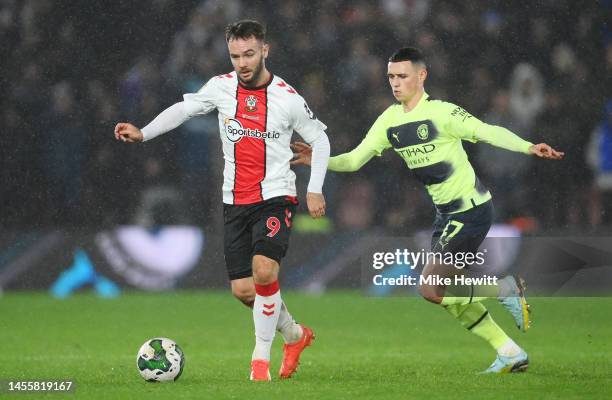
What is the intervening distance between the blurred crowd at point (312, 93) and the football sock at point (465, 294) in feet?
16.3

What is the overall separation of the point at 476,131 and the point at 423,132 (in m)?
0.32

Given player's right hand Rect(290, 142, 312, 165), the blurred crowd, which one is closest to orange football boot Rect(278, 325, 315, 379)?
player's right hand Rect(290, 142, 312, 165)

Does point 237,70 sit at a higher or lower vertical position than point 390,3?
lower

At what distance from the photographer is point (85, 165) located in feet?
44.0

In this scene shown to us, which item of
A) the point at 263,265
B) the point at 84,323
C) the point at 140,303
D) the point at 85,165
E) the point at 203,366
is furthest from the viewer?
the point at 85,165

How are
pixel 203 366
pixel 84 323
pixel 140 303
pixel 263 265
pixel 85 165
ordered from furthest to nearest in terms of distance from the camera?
pixel 85 165, pixel 140 303, pixel 84 323, pixel 203 366, pixel 263 265

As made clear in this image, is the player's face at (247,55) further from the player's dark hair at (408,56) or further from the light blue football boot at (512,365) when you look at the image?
the light blue football boot at (512,365)

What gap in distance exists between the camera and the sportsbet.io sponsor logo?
24.6 feet

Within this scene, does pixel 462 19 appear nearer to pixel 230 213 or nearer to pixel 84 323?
pixel 84 323

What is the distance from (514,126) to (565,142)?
534mm

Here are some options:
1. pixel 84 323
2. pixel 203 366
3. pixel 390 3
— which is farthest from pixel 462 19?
pixel 203 366

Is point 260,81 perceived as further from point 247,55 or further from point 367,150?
point 367,150

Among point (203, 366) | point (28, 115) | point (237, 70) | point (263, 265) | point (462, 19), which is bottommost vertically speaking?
point (203, 366)

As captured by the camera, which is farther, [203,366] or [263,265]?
[203,366]
